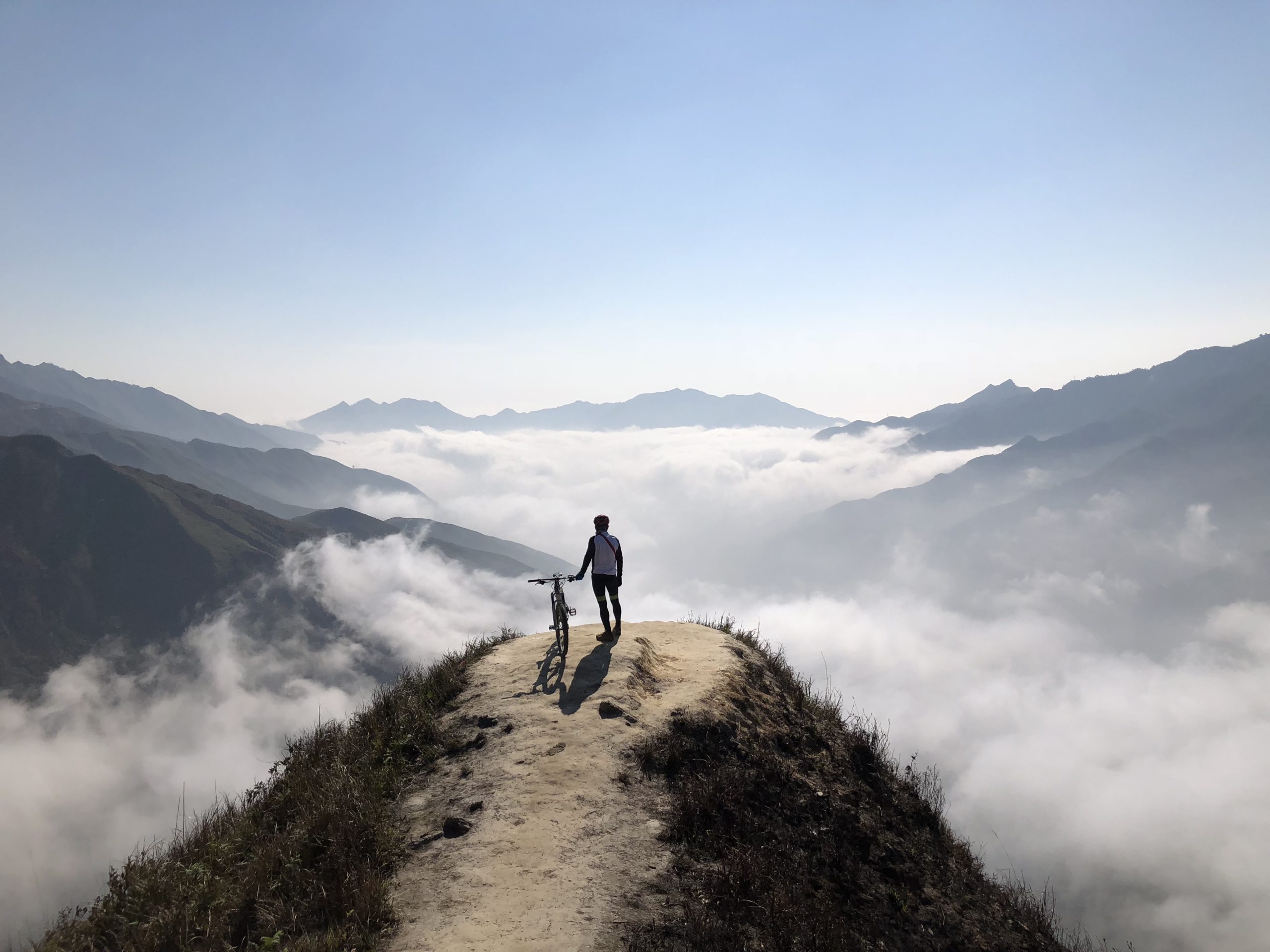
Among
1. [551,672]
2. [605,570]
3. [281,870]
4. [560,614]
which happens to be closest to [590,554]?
[605,570]

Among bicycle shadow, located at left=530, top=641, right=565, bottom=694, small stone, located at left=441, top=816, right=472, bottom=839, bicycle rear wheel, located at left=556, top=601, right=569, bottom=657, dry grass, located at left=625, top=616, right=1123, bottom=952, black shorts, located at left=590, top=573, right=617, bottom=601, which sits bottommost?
dry grass, located at left=625, top=616, right=1123, bottom=952

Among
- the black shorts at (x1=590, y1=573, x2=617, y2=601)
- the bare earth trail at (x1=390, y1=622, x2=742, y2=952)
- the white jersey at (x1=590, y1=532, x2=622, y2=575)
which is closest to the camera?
the bare earth trail at (x1=390, y1=622, x2=742, y2=952)

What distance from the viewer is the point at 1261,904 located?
173m

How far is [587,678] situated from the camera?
11820mm

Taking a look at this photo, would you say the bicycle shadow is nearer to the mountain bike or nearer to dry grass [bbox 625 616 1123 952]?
the mountain bike

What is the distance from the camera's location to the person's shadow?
36.0 ft

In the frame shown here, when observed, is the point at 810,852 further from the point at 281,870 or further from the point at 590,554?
the point at 590,554

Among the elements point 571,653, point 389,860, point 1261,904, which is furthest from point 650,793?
point 1261,904

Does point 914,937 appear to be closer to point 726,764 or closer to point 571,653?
point 726,764

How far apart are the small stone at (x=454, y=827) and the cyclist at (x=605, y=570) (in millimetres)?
5760

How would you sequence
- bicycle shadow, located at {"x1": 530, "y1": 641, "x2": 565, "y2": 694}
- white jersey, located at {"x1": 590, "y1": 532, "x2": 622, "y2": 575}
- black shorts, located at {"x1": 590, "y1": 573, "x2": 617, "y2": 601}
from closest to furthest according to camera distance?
bicycle shadow, located at {"x1": 530, "y1": 641, "x2": 565, "y2": 694}
black shorts, located at {"x1": 590, "y1": 573, "x2": 617, "y2": 601}
white jersey, located at {"x1": 590, "y1": 532, "x2": 622, "y2": 575}

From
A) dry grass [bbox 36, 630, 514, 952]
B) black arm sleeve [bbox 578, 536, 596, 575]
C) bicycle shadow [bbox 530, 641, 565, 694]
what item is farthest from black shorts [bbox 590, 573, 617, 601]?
dry grass [bbox 36, 630, 514, 952]

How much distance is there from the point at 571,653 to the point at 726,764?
4.62m

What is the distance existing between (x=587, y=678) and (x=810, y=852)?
195 inches
